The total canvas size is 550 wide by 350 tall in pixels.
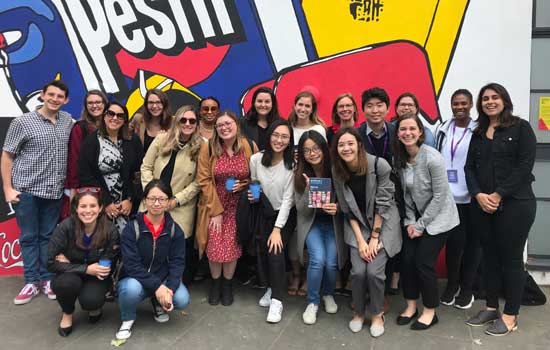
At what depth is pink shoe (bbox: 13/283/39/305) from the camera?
4027mm

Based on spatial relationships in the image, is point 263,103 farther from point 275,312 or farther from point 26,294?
point 26,294

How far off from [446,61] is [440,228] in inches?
80.7

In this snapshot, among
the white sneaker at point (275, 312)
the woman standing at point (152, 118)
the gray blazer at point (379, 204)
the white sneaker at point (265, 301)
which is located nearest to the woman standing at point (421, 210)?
the gray blazer at point (379, 204)

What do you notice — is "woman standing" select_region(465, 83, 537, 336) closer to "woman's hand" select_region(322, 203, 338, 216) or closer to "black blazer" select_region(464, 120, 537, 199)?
"black blazer" select_region(464, 120, 537, 199)

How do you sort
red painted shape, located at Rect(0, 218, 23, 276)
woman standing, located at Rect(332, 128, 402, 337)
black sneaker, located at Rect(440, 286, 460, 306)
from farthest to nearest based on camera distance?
red painted shape, located at Rect(0, 218, 23, 276), black sneaker, located at Rect(440, 286, 460, 306), woman standing, located at Rect(332, 128, 402, 337)

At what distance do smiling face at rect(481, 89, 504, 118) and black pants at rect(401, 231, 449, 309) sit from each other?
3.49 feet

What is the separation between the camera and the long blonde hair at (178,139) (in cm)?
379

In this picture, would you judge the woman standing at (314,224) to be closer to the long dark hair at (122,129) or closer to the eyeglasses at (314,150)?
the eyeglasses at (314,150)

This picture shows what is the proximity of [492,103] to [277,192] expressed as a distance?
1.95 metres

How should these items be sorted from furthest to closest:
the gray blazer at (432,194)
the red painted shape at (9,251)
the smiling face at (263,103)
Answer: the red painted shape at (9,251) → the smiling face at (263,103) → the gray blazer at (432,194)

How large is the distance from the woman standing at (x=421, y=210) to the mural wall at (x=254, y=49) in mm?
1309

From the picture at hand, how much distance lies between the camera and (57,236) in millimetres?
3326

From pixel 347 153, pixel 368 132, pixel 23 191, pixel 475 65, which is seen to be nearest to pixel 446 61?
pixel 475 65

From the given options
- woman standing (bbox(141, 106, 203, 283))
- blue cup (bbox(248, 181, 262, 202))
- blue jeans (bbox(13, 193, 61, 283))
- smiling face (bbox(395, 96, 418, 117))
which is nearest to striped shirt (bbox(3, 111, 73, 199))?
blue jeans (bbox(13, 193, 61, 283))
